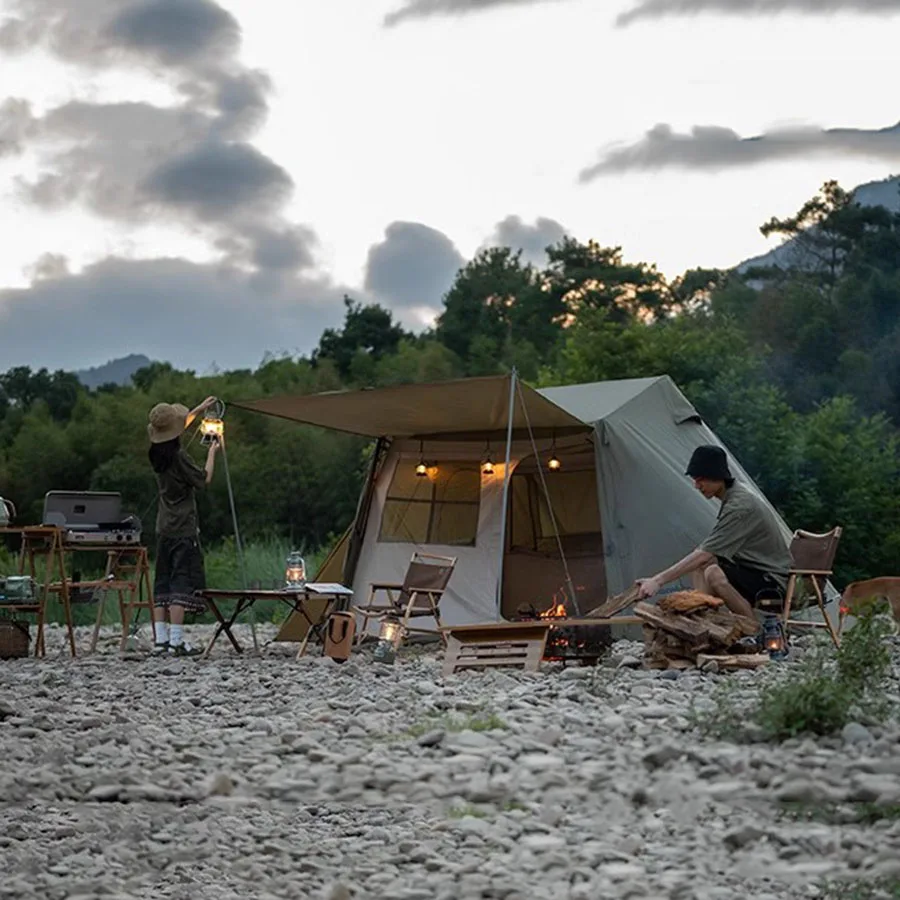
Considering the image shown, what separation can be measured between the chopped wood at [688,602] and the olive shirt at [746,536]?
1.19 feet

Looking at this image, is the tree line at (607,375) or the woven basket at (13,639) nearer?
the woven basket at (13,639)

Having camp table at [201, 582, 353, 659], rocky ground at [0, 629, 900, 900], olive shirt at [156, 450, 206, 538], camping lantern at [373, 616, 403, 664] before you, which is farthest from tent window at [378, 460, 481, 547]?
rocky ground at [0, 629, 900, 900]

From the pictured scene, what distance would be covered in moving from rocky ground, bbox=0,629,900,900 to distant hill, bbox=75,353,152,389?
23.8 metres

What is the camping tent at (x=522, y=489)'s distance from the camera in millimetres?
9773

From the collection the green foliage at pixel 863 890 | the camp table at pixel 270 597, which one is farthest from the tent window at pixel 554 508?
the green foliage at pixel 863 890

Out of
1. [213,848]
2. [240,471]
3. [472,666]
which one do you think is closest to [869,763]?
[213,848]

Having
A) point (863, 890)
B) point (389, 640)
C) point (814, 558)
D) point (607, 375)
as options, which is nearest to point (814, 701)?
point (863, 890)

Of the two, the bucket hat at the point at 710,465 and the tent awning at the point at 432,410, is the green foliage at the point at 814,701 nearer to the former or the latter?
the bucket hat at the point at 710,465

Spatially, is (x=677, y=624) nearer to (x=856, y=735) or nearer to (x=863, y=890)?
(x=856, y=735)

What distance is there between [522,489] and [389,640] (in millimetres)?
2490

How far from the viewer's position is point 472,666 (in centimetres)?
762

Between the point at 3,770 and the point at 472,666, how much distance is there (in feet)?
9.50

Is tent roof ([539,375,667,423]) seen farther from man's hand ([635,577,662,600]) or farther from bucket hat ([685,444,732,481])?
man's hand ([635,577,662,600])

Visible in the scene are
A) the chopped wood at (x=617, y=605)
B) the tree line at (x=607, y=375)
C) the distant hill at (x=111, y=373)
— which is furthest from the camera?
the distant hill at (x=111, y=373)
